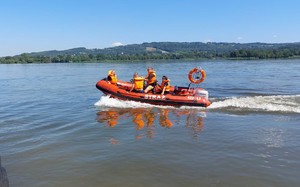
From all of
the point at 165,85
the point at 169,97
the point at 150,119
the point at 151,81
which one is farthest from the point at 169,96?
the point at 150,119

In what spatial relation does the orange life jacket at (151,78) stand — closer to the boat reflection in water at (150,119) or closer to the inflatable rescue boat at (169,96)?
the inflatable rescue boat at (169,96)

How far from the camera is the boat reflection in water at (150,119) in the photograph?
33.2 ft

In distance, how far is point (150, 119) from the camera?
38.4 feet

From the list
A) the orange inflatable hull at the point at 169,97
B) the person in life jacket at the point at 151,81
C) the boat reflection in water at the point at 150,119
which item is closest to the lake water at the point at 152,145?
the boat reflection in water at the point at 150,119

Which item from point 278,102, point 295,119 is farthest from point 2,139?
point 278,102

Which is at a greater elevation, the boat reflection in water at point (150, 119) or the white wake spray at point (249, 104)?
the white wake spray at point (249, 104)

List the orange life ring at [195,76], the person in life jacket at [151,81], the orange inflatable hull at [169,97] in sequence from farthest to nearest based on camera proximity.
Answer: the orange life ring at [195,76] < the person in life jacket at [151,81] < the orange inflatable hull at [169,97]

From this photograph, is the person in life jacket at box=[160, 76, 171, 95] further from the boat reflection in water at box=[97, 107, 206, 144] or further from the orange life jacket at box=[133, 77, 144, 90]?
the boat reflection in water at box=[97, 107, 206, 144]

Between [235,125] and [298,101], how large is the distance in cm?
559

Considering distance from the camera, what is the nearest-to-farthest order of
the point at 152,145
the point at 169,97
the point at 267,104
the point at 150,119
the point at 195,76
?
the point at 152,145 < the point at 150,119 < the point at 267,104 < the point at 169,97 < the point at 195,76

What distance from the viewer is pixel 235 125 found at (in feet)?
34.4

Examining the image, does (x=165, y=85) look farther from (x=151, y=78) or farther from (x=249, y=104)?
(x=249, y=104)

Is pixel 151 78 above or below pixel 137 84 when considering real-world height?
above

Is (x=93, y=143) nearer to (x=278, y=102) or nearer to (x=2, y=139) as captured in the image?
(x=2, y=139)
